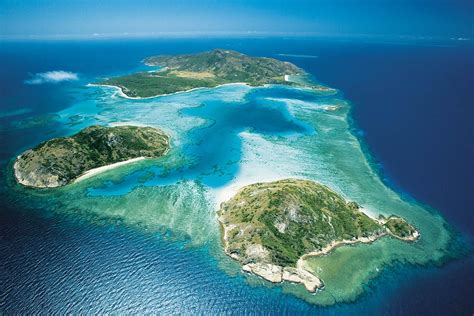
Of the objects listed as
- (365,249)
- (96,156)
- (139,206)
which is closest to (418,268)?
(365,249)

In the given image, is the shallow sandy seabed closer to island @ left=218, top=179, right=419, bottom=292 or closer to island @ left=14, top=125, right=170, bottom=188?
island @ left=218, top=179, right=419, bottom=292

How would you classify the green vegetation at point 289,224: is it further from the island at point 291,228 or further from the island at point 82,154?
the island at point 82,154

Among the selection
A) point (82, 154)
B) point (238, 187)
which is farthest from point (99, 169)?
point (238, 187)

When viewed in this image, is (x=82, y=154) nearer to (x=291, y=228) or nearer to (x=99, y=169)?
(x=99, y=169)

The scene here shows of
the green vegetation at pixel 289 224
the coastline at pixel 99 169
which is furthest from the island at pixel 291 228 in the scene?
the coastline at pixel 99 169

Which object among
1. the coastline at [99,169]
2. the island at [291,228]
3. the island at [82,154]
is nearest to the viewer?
the island at [291,228]
